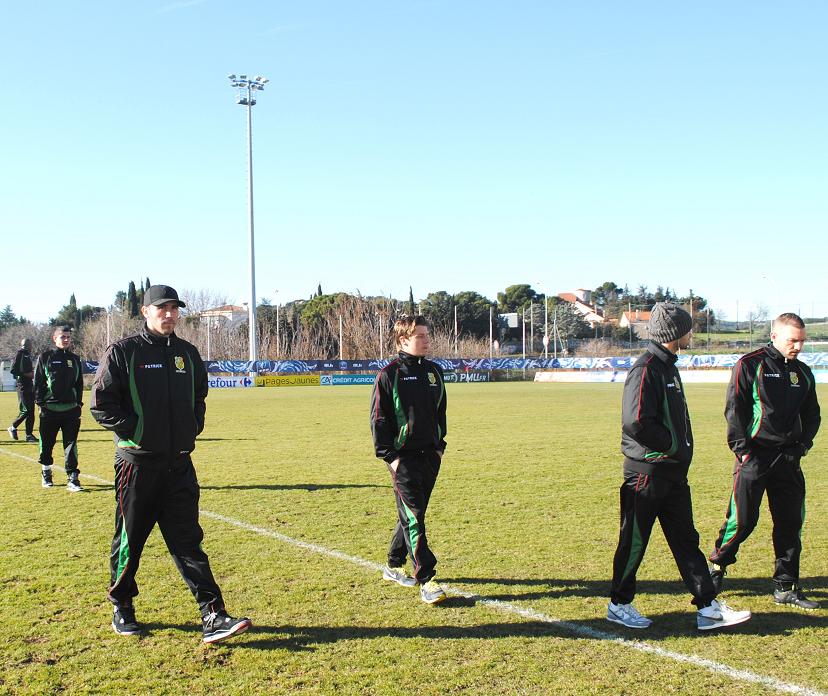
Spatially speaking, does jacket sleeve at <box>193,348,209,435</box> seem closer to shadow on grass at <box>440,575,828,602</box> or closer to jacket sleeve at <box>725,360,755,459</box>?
shadow on grass at <box>440,575,828,602</box>

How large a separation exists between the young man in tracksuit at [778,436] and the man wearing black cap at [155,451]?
3706 millimetres

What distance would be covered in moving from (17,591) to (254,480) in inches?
217

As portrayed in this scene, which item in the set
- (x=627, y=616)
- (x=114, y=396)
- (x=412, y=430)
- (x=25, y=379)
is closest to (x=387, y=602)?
(x=412, y=430)

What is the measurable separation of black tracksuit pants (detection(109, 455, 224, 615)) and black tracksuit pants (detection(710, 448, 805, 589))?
381 cm

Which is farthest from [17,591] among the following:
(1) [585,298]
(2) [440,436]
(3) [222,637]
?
(1) [585,298]

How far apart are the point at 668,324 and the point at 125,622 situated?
4.08 metres

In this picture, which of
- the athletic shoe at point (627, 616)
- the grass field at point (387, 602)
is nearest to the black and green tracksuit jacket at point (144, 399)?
the grass field at point (387, 602)

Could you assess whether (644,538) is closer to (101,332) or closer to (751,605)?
(751,605)

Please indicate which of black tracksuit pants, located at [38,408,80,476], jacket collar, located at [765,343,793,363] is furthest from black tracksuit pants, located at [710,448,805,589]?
black tracksuit pants, located at [38,408,80,476]

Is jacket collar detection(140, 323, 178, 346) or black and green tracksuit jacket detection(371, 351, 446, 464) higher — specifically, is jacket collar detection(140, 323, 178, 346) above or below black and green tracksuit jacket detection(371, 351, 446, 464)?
above

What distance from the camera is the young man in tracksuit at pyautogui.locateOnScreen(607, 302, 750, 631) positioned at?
200 inches

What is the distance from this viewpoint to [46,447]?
11023 millimetres

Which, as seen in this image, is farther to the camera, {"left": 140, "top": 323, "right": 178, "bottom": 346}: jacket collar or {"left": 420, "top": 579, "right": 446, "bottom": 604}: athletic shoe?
{"left": 420, "top": 579, "right": 446, "bottom": 604}: athletic shoe

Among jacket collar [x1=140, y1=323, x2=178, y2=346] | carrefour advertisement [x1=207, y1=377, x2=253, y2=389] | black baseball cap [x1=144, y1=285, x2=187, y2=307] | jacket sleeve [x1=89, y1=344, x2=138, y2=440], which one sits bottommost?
carrefour advertisement [x1=207, y1=377, x2=253, y2=389]
